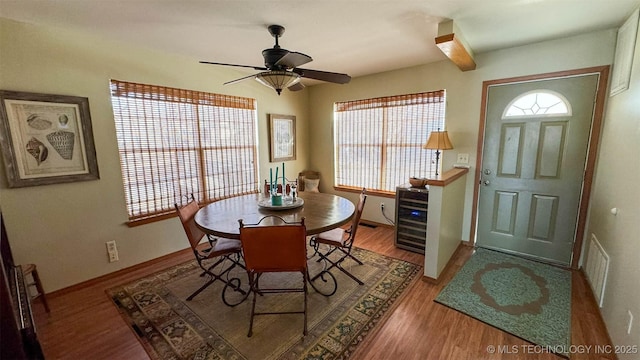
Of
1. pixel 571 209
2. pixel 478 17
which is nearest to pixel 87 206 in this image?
pixel 478 17

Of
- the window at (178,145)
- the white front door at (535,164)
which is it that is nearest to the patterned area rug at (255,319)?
the window at (178,145)

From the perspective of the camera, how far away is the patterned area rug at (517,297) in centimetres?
187

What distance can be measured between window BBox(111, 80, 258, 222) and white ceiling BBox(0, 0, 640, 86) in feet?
1.89

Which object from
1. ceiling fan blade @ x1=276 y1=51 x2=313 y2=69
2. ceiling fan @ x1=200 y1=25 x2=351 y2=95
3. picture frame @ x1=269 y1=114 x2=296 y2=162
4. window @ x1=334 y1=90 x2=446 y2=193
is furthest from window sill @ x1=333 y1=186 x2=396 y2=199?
ceiling fan blade @ x1=276 y1=51 x2=313 y2=69

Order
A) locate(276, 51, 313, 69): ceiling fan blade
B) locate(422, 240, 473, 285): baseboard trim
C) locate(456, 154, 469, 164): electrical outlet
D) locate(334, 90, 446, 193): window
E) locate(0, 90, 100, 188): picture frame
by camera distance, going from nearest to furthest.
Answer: locate(276, 51, 313, 69): ceiling fan blade, locate(0, 90, 100, 188): picture frame, locate(422, 240, 473, 285): baseboard trim, locate(456, 154, 469, 164): electrical outlet, locate(334, 90, 446, 193): window

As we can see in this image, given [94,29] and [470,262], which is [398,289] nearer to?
[470,262]

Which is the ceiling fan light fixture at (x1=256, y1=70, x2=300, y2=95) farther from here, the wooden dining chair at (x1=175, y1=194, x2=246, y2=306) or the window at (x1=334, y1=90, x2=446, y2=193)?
the window at (x1=334, y1=90, x2=446, y2=193)

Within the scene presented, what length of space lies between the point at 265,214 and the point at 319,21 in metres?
1.65

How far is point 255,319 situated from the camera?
2020mm

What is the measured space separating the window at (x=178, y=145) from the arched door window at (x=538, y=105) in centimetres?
320

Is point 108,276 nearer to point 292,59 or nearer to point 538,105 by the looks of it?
point 292,59

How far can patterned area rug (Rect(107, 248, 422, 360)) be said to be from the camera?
174 centimetres

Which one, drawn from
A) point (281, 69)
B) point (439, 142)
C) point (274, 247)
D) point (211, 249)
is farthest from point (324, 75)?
point (211, 249)

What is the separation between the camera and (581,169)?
8.43ft
